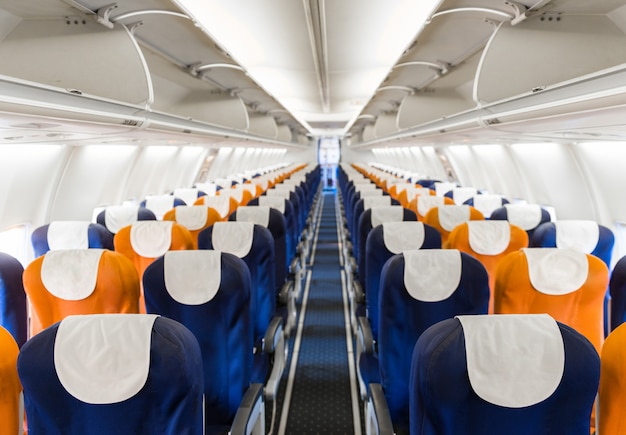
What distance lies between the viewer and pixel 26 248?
20.0 feet

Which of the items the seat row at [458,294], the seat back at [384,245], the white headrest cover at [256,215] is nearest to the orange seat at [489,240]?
the seat back at [384,245]

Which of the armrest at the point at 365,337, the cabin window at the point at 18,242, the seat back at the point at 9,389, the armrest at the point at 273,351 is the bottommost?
the armrest at the point at 273,351

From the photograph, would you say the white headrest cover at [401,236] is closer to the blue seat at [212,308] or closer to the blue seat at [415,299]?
the blue seat at [415,299]

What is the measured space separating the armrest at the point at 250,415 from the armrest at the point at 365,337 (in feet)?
2.83

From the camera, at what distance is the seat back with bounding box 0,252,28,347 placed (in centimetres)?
291

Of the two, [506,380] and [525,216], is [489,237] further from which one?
[506,380]

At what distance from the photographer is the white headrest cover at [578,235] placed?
4172mm

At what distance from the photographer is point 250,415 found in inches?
95.9

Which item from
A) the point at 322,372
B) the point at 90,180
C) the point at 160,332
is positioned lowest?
the point at 322,372

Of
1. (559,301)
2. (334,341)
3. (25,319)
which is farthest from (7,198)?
(559,301)

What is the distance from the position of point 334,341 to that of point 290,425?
68.5 inches

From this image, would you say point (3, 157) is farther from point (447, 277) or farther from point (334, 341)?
point (447, 277)

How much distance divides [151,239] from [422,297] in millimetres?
2532

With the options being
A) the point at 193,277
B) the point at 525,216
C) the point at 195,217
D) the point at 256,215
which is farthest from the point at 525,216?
the point at 193,277
